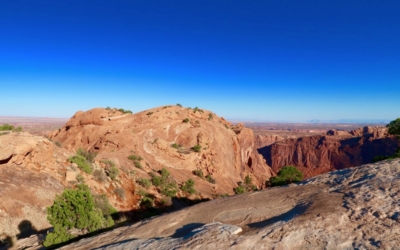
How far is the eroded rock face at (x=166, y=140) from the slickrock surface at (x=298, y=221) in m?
15.2

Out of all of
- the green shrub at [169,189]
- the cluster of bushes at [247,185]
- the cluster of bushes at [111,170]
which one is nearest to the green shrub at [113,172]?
the cluster of bushes at [111,170]

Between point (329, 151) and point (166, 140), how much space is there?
64053 mm

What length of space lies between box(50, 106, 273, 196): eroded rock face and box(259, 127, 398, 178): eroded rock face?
3736 centimetres

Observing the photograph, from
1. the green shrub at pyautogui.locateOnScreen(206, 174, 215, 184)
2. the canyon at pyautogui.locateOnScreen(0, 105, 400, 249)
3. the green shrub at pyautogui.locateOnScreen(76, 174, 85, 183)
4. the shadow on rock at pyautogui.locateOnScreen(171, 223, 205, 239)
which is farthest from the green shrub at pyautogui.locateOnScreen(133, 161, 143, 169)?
the shadow on rock at pyautogui.locateOnScreen(171, 223, 205, 239)

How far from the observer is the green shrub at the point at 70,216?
7848 millimetres

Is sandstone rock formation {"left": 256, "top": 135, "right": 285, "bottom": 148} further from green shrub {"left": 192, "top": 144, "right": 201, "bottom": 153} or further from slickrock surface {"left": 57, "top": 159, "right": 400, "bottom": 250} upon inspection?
slickrock surface {"left": 57, "top": 159, "right": 400, "bottom": 250}

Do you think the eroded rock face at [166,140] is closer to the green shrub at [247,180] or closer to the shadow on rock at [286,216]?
the green shrub at [247,180]

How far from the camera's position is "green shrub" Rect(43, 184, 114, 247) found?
7.85 meters

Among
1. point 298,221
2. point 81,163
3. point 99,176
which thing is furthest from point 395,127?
point 81,163

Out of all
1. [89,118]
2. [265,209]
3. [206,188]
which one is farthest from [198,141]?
[265,209]

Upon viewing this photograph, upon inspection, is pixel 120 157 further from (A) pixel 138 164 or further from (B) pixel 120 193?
(B) pixel 120 193

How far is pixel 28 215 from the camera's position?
408 inches

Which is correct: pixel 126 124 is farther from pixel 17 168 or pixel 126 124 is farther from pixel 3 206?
pixel 3 206

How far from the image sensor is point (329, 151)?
7638 centimetres
